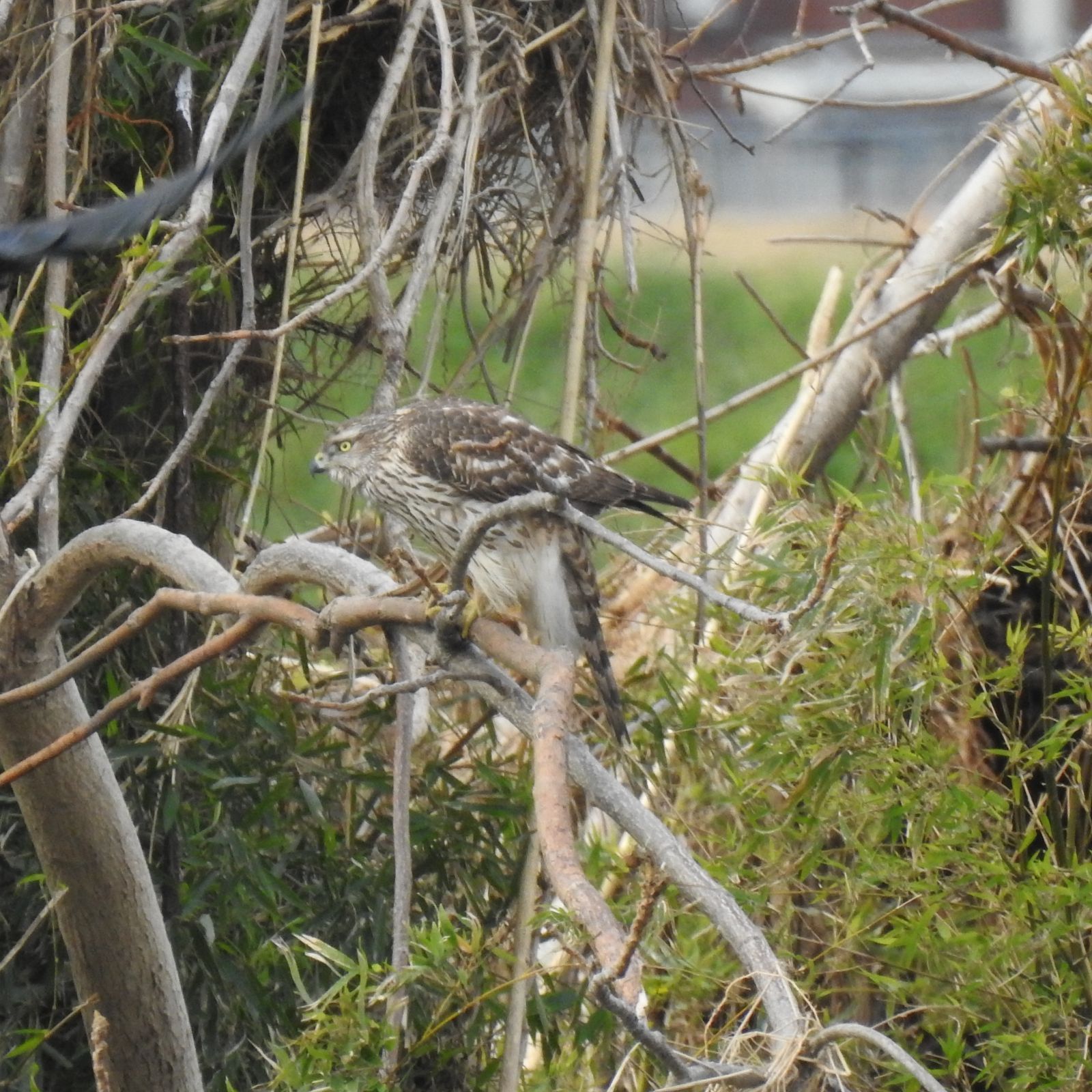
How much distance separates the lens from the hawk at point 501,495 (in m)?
2.57

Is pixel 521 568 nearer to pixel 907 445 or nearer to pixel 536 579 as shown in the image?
pixel 536 579

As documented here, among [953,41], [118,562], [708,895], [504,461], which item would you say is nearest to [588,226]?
[504,461]

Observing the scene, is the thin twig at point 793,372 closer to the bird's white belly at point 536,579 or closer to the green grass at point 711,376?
the green grass at point 711,376

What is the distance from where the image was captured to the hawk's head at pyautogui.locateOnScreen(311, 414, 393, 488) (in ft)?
8.96

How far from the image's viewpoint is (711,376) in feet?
25.6

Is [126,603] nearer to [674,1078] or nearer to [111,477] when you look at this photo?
[111,477]

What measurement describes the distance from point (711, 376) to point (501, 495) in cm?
533

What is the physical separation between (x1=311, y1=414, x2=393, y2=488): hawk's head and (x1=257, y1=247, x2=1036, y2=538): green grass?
0.12 metres

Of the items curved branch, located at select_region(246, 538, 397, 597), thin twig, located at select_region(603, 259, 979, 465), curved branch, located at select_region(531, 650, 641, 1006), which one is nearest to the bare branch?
curved branch, located at select_region(531, 650, 641, 1006)

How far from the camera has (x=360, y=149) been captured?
2551mm

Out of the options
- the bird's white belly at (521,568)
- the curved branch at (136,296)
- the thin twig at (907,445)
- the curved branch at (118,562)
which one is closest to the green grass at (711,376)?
the thin twig at (907,445)

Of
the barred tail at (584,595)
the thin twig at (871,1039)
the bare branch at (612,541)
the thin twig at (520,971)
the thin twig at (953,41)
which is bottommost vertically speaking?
the thin twig at (520,971)

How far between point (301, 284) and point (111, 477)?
0.49 metres

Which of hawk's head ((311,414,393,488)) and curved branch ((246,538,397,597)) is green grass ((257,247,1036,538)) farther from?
curved branch ((246,538,397,597))
